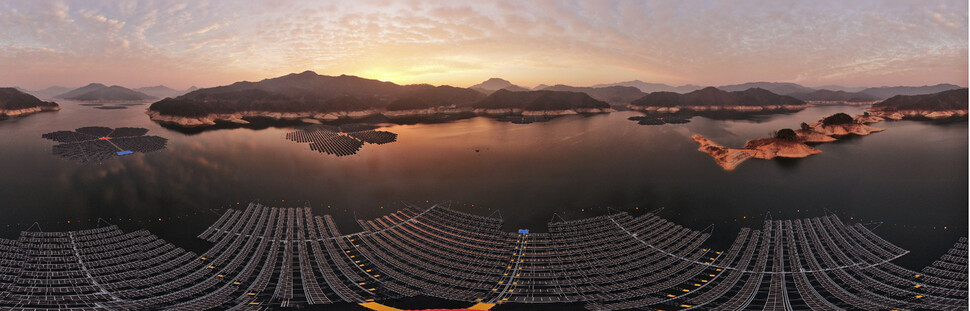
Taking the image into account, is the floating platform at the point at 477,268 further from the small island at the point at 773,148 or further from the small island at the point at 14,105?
the small island at the point at 14,105

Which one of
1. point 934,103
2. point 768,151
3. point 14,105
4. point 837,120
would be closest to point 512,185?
point 768,151

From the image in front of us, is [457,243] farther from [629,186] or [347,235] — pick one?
[629,186]

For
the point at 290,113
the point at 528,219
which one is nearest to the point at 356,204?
the point at 528,219

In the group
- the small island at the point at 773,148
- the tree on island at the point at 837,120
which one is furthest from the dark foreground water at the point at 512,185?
the tree on island at the point at 837,120

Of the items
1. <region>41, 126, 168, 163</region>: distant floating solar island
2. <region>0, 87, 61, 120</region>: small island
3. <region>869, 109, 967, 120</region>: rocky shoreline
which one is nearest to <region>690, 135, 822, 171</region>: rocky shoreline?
<region>869, 109, 967, 120</region>: rocky shoreline

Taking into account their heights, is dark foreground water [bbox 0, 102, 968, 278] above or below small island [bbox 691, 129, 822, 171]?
below

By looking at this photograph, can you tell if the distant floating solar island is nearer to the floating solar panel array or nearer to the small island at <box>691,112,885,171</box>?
the floating solar panel array
